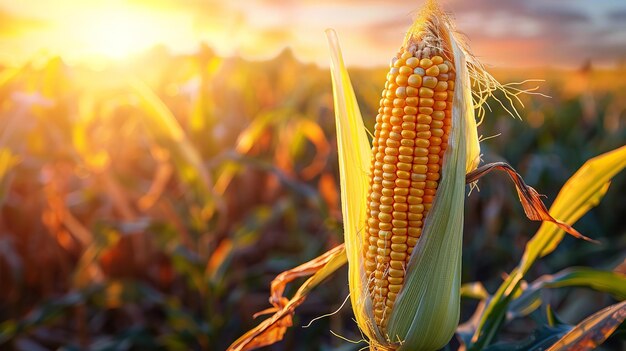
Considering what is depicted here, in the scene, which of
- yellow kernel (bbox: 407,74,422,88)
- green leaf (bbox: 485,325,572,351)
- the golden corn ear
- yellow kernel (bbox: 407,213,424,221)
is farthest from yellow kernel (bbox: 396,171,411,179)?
green leaf (bbox: 485,325,572,351)

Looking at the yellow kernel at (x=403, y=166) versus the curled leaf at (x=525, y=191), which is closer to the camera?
the yellow kernel at (x=403, y=166)

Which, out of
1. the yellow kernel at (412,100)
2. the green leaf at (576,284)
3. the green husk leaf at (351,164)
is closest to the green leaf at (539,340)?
the green leaf at (576,284)

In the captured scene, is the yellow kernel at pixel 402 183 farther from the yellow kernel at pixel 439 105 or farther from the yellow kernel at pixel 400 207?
the yellow kernel at pixel 439 105

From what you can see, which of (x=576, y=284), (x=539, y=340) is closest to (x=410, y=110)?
(x=539, y=340)

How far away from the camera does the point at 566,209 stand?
190cm

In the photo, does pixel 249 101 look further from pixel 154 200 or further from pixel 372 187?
pixel 372 187

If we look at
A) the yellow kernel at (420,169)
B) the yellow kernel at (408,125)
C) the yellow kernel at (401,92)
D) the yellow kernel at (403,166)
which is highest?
the yellow kernel at (401,92)

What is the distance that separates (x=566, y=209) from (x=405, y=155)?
0.78 meters

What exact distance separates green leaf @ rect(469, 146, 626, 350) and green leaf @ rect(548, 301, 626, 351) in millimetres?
316

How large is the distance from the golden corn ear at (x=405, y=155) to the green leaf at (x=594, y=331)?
521 millimetres

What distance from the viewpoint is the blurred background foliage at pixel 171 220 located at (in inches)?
141

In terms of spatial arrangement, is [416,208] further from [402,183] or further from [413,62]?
[413,62]

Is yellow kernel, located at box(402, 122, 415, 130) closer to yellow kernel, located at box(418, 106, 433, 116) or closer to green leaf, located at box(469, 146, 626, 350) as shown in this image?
yellow kernel, located at box(418, 106, 433, 116)

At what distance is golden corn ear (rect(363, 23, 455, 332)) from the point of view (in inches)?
55.6
